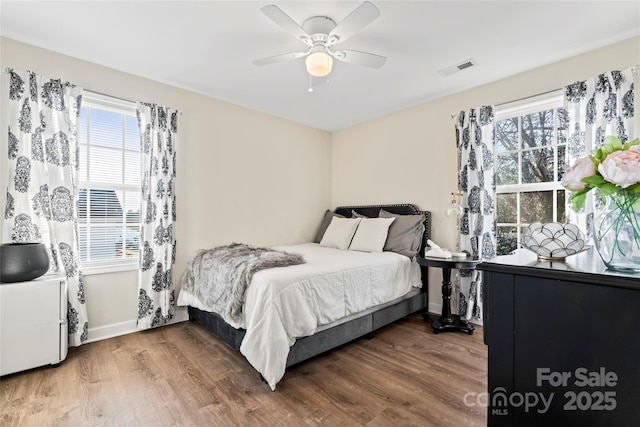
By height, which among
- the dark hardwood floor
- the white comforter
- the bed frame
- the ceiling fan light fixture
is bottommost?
the dark hardwood floor

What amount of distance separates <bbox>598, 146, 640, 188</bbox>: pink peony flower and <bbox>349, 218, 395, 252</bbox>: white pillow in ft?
8.89

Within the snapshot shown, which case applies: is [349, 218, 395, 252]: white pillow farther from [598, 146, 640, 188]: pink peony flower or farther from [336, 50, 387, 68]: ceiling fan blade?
[598, 146, 640, 188]: pink peony flower

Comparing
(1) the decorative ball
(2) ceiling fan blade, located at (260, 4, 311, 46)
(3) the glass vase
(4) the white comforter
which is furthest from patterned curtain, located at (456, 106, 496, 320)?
(3) the glass vase

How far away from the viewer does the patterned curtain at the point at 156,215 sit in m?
2.90

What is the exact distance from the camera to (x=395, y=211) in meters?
3.83

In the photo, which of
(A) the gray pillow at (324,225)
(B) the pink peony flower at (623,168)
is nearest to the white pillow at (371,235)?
(A) the gray pillow at (324,225)

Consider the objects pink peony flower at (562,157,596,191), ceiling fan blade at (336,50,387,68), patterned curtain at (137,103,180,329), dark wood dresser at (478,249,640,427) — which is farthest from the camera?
patterned curtain at (137,103,180,329)

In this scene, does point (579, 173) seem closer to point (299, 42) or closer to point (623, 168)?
Result: point (623, 168)

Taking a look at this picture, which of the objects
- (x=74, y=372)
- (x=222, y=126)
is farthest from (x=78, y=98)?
(x=74, y=372)

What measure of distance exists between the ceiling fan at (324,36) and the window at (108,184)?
1.72 m

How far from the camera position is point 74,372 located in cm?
214

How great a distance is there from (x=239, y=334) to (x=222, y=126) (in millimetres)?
2437

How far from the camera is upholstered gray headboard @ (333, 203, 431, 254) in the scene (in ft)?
11.5

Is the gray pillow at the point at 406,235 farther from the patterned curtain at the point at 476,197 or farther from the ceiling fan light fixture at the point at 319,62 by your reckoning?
the ceiling fan light fixture at the point at 319,62
